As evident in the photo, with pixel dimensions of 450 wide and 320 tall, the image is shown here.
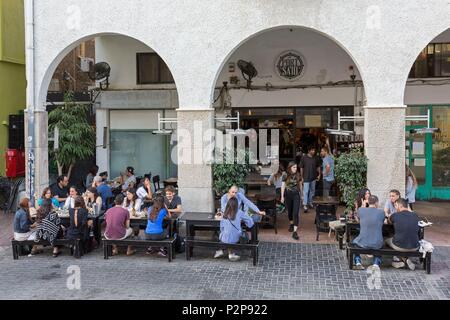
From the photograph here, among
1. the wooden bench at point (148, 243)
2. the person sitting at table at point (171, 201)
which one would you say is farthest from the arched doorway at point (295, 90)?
the wooden bench at point (148, 243)

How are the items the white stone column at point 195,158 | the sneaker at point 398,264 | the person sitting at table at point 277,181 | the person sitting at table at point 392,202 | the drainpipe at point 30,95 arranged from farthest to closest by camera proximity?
the person sitting at table at point 277,181 < the drainpipe at point 30,95 < the white stone column at point 195,158 < the person sitting at table at point 392,202 < the sneaker at point 398,264

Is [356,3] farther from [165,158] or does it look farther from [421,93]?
[165,158]

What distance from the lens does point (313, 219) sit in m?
12.3

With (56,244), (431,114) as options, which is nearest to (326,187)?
(431,114)

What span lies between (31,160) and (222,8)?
580 cm

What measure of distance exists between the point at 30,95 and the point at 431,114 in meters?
11.3

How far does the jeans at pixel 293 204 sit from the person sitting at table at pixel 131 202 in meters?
3.30

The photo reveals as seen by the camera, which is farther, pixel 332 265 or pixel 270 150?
pixel 270 150

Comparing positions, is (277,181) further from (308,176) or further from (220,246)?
(220,246)

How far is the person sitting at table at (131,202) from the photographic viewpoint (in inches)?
384

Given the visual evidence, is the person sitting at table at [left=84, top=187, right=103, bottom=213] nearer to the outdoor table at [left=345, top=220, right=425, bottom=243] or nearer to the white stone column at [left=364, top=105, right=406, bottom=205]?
the outdoor table at [left=345, top=220, right=425, bottom=243]

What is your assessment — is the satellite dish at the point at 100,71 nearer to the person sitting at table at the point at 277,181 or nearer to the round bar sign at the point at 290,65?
the round bar sign at the point at 290,65

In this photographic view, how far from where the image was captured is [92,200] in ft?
34.4

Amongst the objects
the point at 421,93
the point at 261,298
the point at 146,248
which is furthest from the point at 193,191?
the point at 421,93
